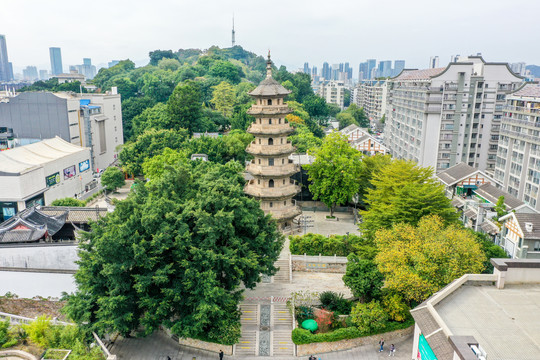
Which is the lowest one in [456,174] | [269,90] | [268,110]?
[456,174]

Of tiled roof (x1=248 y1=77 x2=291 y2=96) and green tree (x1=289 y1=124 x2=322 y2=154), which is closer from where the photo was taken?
tiled roof (x1=248 y1=77 x2=291 y2=96)

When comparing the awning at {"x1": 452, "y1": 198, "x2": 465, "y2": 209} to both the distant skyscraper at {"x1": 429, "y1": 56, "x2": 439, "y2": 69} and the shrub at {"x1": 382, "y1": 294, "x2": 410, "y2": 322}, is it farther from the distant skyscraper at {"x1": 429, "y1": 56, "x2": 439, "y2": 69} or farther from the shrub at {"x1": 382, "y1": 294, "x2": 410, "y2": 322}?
the distant skyscraper at {"x1": 429, "y1": 56, "x2": 439, "y2": 69}

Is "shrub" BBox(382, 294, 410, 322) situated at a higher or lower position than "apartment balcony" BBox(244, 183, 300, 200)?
lower

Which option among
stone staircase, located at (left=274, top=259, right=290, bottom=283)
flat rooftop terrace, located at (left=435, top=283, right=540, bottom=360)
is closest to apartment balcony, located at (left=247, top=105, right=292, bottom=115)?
stone staircase, located at (left=274, top=259, right=290, bottom=283)

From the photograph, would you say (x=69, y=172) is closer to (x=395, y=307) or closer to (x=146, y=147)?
(x=146, y=147)

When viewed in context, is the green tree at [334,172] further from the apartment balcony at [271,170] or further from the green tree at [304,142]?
the green tree at [304,142]

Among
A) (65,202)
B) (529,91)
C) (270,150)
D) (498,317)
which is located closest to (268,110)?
(270,150)

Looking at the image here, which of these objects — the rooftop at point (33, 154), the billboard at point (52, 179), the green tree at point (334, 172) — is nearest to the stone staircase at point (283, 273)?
the green tree at point (334, 172)
